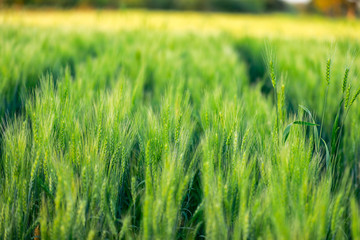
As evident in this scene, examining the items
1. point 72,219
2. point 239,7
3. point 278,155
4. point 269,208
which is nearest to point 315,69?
point 278,155

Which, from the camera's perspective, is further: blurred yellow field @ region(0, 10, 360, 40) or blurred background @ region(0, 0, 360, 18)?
blurred background @ region(0, 0, 360, 18)

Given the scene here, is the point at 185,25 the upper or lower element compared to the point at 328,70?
upper

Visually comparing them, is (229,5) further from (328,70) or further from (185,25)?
(328,70)

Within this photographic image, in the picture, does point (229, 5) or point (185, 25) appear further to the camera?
point (229, 5)

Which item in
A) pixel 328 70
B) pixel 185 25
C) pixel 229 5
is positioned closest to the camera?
pixel 328 70

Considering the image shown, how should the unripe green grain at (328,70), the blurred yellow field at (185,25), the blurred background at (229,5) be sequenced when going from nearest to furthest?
the unripe green grain at (328,70) < the blurred yellow field at (185,25) < the blurred background at (229,5)

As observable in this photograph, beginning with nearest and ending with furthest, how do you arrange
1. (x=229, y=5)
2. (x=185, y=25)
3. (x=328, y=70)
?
(x=328, y=70) < (x=185, y=25) < (x=229, y=5)

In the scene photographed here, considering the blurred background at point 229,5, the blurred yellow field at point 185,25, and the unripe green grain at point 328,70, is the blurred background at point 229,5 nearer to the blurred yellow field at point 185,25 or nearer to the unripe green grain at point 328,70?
the blurred yellow field at point 185,25

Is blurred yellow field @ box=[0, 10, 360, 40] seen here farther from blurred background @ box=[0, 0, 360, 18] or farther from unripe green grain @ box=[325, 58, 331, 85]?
blurred background @ box=[0, 0, 360, 18]

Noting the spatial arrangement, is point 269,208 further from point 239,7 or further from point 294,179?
point 239,7

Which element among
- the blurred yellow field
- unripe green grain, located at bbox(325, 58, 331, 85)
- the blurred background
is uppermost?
the blurred background

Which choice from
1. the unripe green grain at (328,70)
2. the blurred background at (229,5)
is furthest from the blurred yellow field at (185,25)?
the blurred background at (229,5)

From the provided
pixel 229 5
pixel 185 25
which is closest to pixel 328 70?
pixel 185 25

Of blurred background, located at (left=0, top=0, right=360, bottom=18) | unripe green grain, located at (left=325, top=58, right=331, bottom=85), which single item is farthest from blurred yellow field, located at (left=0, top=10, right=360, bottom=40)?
blurred background, located at (left=0, top=0, right=360, bottom=18)
